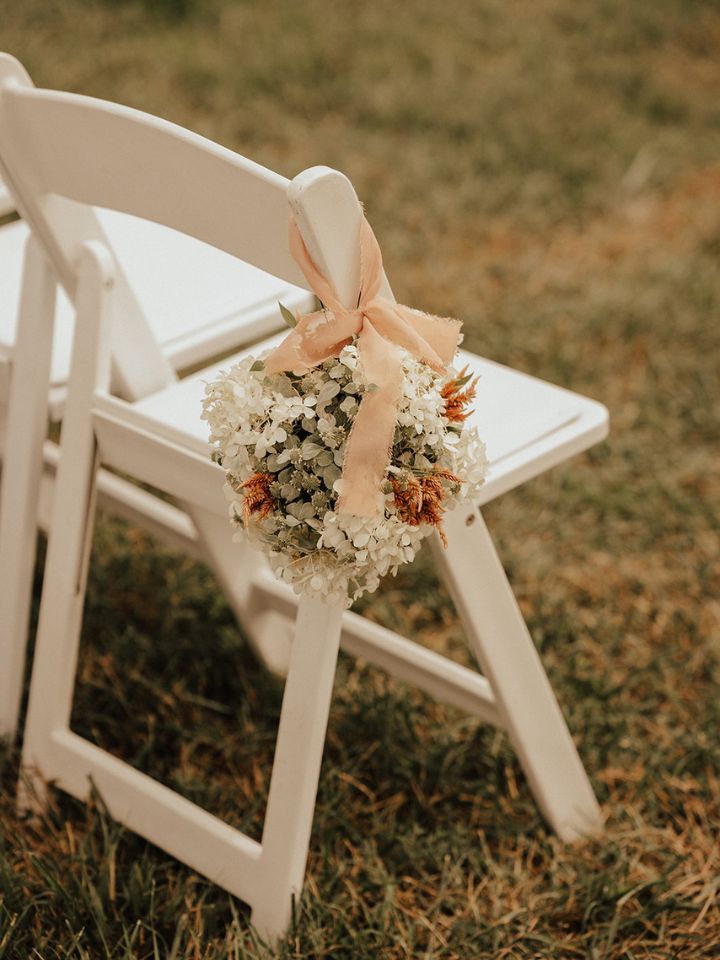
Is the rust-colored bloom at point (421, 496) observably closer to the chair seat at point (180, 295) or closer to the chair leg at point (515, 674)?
the chair leg at point (515, 674)

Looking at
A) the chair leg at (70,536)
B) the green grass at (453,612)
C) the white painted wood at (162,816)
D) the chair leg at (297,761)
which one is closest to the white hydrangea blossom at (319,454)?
the chair leg at (297,761)

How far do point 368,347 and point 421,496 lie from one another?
0.54 feet

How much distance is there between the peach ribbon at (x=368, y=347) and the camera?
3.92 feet

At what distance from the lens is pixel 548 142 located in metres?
4.63

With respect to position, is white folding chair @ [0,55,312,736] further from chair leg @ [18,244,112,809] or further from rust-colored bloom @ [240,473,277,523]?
rust-colored bloom @ [240,473,277,523]

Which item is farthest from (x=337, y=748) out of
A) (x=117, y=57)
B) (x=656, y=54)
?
(x=656, y=54)

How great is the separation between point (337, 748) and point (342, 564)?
37.8 inches

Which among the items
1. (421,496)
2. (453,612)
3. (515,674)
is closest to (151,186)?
(421,496)

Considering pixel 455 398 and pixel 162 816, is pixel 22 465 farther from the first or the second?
pixel 455 398

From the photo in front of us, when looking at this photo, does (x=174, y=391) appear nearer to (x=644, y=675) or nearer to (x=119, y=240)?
(x=119, y=240)

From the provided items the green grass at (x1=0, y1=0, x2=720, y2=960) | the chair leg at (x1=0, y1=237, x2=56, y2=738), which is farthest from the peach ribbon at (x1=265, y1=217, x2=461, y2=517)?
the green grass at (x1=0, y1=0, x2=720, y2=960)

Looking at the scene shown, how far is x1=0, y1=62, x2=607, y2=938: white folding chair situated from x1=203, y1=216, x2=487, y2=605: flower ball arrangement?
0.12 m

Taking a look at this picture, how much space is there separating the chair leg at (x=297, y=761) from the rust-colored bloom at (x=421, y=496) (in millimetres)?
263

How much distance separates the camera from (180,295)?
6.60ft
